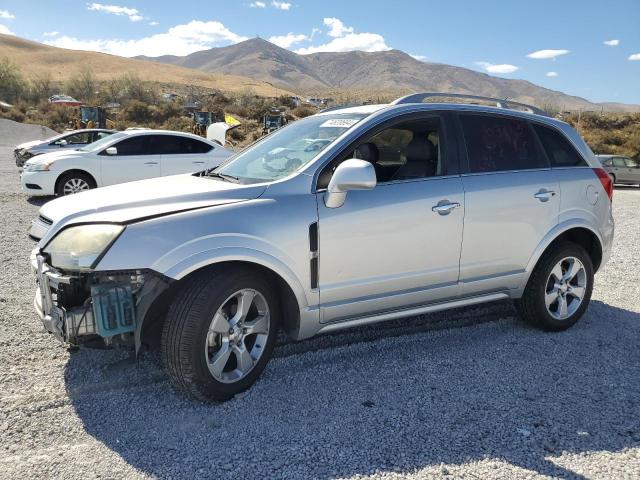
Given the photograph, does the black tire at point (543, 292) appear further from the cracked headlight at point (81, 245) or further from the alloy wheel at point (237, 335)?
the cracked headlight at point (81, 245)

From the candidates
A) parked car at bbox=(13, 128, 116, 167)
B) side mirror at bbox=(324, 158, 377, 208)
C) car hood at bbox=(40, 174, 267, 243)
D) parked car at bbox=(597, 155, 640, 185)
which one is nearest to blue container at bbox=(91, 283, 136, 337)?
car hood at bbox=(40, 174, 267, 243)

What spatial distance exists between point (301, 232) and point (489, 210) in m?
1.60

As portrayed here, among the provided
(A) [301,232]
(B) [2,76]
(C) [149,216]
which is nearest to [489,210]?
(A) [301,232]

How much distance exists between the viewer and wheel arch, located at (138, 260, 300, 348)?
3275 mm

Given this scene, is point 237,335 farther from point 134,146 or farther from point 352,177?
point 134,146

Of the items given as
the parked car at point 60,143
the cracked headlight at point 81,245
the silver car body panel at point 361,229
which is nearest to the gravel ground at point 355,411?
the silver car body panel at point 361,229

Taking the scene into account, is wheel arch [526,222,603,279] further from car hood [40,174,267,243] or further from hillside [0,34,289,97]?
hillside [0,34,289,97]

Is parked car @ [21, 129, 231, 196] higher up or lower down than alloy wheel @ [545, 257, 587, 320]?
higher up

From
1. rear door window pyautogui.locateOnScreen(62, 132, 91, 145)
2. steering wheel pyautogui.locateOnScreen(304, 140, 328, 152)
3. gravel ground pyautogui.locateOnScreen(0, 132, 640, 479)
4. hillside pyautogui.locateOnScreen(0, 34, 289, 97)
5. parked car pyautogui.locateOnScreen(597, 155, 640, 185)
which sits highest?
hillside pyautogui.locateOnScreen(0, 34, 289, 97)

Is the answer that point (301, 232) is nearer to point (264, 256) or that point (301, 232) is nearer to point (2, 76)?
point (264, 256)

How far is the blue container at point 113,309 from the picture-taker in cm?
314

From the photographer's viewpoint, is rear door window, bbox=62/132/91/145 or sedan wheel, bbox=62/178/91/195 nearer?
sedan wheel, bbox=62/178/91/195

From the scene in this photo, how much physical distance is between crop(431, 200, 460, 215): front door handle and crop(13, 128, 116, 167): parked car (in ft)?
40.3

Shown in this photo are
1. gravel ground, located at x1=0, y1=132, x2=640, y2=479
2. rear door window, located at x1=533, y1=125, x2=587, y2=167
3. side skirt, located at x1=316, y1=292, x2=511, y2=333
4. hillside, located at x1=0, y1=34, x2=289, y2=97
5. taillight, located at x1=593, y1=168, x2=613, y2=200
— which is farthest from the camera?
hillside, located at x1=0, y1=34, x2=289, y2=97
